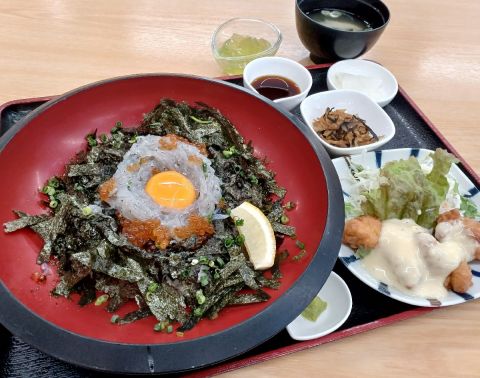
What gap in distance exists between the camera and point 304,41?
2.88m

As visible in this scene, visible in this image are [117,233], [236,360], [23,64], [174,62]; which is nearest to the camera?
[236,360]

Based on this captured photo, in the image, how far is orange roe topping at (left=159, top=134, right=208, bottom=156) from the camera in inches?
77.5

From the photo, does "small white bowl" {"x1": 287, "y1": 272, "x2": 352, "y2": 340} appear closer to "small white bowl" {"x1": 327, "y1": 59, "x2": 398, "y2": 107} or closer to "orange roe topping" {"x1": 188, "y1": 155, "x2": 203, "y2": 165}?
"orange roe topping" {"x1": 188, "y1": 155, "x2": 203, "y2": 165}

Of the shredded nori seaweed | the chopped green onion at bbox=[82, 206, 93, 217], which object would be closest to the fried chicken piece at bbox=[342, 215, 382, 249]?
the shredded nori seaweed

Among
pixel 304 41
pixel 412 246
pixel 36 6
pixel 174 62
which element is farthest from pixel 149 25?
pixel 412 246

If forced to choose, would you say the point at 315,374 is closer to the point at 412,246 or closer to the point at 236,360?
the point at 236,360

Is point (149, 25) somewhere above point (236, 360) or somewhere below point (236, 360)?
above

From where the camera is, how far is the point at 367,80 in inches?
108

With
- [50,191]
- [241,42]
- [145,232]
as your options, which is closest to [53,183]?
[50,191]

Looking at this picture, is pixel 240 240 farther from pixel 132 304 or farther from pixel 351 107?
pixel 351 107

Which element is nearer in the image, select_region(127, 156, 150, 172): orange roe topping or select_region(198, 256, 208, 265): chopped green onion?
select_region(198, 256, 208, 265): chopped green onion

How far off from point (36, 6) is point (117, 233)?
2.24 m

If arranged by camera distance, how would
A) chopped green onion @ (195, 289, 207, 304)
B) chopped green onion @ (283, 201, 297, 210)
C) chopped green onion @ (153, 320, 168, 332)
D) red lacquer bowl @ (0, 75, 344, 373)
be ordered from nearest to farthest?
red lacquer bowl @ (0, 75, 344, 373) < chopped green onion @ (153, 320, 168, 332) < chopped green onion @ (195, 289, 207, 304) < chopped green onion @ (283, 201, 297, 210)

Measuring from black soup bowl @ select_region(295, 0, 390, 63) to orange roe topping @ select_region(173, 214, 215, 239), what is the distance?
1.61m
